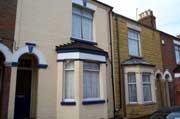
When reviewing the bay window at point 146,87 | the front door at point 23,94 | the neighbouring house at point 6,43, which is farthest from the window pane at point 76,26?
the bay window at point 146,87

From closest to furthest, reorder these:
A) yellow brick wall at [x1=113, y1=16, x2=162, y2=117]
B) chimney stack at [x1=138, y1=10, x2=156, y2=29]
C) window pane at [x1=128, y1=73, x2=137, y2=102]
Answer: yellow brick wall at [x1=113, y1=16, x2=162, y2=117] < window pane at [x1=128, y1=73, x2=137, y2=102] < chimney stack at [x1=138, y1=10, x2=156, y2=29]

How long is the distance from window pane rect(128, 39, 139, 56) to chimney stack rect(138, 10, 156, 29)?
11.3ft

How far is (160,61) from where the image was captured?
16.6 m

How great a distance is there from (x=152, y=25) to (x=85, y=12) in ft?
25.3

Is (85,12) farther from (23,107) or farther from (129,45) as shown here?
(23,107)

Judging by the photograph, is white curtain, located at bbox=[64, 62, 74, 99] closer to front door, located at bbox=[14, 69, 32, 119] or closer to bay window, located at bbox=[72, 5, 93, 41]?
front door, located at bbox=[14, 69, 32, 119]

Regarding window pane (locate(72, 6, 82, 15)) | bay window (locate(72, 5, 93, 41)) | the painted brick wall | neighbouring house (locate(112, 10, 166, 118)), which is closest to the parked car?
neighbouring house (locate(112, 10, 166, 118))

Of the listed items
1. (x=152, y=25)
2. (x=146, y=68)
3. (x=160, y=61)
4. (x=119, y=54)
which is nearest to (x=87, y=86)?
(x=119, y=54)

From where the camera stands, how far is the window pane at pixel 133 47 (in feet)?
46.2

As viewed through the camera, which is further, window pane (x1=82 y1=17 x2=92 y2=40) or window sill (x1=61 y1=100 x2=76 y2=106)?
window pane (x1=82 y1=17 x2=92 y2=40)

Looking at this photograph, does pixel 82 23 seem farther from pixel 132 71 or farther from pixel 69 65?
pixel 132 71

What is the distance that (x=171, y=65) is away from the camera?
1786 cm

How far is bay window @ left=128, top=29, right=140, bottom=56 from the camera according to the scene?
14.1m

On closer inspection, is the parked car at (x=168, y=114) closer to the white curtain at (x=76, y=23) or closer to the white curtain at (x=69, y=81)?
the white curtain at (x=69, y=81)
